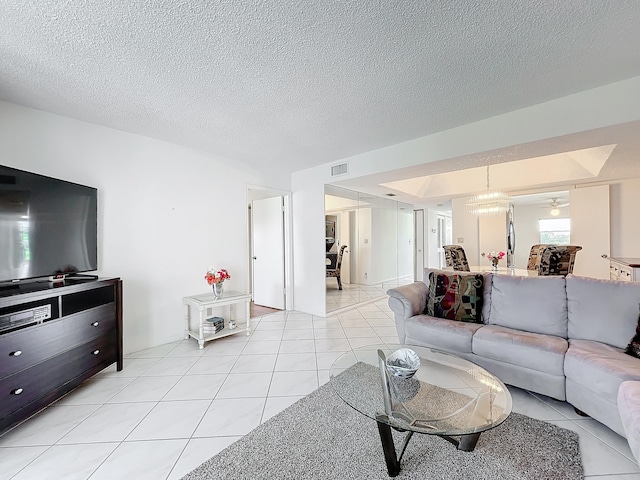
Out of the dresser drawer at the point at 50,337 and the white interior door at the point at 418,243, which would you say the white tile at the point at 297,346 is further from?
the white interior door at the point at 418,243

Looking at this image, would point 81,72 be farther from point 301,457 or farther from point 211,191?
point 301,457

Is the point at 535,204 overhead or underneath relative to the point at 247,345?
overhead

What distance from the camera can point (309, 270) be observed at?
4465 millimetres

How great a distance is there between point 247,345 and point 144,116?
266 centimetres

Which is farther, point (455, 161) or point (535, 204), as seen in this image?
point (535, 204)

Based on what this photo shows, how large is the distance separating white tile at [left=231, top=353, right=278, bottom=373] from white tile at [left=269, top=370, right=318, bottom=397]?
7.1 inches

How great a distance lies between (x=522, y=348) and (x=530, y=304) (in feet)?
1.91

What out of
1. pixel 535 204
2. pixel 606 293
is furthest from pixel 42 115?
pixel 535 204

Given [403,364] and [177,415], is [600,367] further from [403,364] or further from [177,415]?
[177,415]

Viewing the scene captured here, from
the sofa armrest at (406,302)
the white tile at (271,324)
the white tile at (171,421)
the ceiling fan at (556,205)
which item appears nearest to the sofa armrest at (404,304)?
the sofa armrest at (406,302)

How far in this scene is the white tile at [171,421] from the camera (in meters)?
1.67

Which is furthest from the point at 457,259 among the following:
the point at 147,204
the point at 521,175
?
the point at 147,204

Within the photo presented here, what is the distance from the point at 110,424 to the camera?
1779mm

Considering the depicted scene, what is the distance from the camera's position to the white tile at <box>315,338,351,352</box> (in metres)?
2.96
